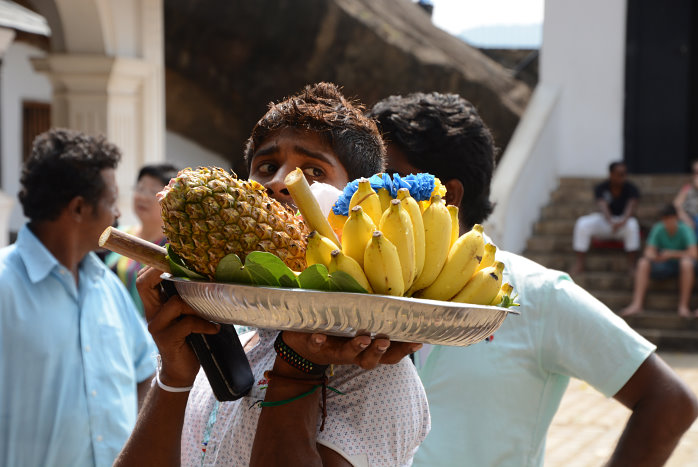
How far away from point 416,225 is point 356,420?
0.44 metres

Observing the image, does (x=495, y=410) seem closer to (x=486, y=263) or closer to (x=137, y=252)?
(x=486, y=263)

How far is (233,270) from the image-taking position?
1738 mm

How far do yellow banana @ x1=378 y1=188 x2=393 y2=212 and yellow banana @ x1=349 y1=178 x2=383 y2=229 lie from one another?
35mm

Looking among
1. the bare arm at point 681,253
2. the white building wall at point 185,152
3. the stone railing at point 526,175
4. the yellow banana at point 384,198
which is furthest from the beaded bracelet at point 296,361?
the white building wall at point 185,152

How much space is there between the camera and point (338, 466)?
6.14ft

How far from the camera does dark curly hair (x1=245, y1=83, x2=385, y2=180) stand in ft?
6.93

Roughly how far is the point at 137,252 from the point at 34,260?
6.89 ft

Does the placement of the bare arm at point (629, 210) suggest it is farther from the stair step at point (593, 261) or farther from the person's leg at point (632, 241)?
the stair step at point (593, 261)

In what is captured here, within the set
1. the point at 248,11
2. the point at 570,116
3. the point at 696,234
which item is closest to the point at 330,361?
the point at 696,234

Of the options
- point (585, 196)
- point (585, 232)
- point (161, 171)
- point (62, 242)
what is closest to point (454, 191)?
point (62, 242)

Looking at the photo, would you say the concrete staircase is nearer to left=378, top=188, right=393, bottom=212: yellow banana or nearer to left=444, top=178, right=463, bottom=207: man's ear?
left=444, top=178, right=463, bottom=207: man's ear

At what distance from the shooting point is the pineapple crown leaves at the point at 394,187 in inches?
72.1

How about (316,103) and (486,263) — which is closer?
(486,263)

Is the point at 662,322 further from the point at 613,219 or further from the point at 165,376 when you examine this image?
the point at 165,376
